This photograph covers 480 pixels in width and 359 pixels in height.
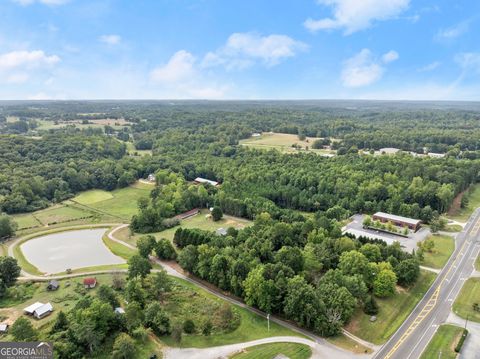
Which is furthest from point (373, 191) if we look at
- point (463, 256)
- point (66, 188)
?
point (66, 188)

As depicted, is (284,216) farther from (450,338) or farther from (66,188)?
(66,188)

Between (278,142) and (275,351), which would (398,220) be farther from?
(278,142)

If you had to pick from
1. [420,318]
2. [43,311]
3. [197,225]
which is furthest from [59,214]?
[420,318]

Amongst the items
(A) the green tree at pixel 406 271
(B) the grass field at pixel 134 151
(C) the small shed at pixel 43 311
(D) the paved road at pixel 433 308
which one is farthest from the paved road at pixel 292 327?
(B) the grass field at pixel 134 151

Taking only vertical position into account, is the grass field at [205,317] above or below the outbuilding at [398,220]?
below

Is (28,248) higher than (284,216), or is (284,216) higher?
(284,216)

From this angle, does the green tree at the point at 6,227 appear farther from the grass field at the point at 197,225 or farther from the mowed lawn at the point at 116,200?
the grass field at the point at 197,225
